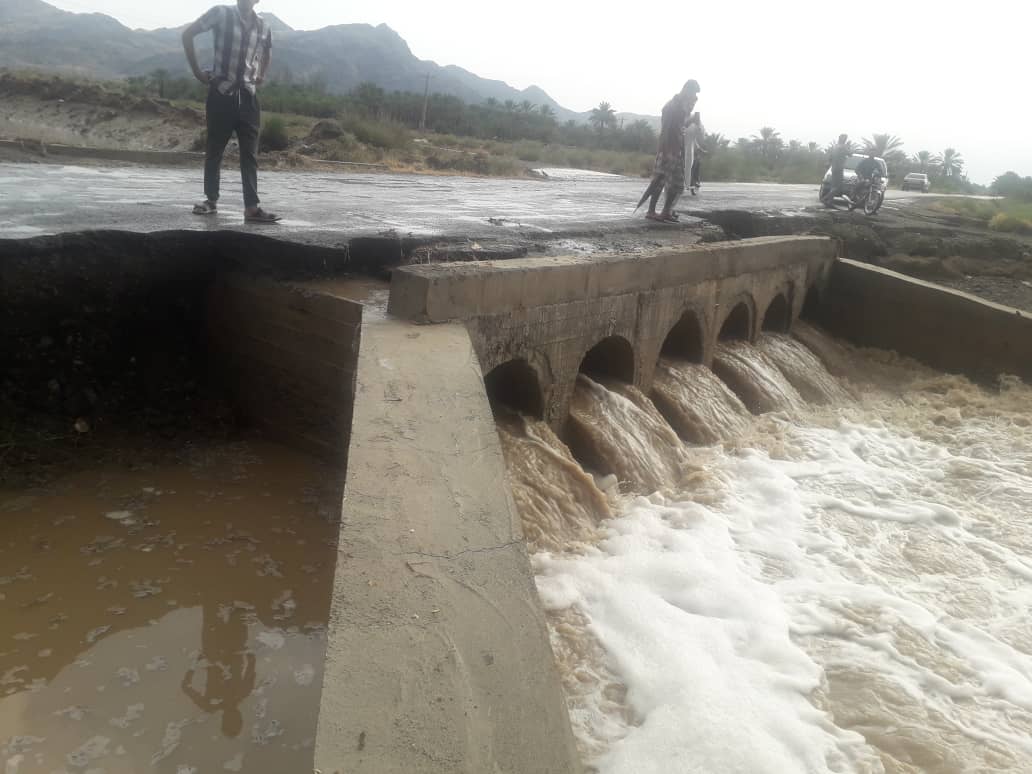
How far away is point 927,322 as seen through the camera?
10.2 m

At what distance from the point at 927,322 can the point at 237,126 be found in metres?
8.50

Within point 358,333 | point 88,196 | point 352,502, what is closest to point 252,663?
point 352,502

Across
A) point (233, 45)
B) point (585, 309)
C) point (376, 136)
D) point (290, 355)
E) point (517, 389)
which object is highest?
point (376, 136)

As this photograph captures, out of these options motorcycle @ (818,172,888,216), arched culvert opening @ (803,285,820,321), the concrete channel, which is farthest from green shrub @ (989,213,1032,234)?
the concrete channel

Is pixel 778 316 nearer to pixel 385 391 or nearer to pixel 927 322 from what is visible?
pixel 927 322

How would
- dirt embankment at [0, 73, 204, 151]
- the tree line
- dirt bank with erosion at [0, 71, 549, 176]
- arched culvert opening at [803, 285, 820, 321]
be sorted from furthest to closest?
the tree line → dirt embankment at [0, 73, 204, 151] → dirt bank with erosion at [0, 71, 549, 176] → arched culvert opening at [803, 285, 820, 321]

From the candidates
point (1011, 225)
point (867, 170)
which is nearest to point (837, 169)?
point (867, 170)

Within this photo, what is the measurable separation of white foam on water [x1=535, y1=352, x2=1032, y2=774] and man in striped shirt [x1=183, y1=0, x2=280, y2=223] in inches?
157

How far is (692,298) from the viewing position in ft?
26.1

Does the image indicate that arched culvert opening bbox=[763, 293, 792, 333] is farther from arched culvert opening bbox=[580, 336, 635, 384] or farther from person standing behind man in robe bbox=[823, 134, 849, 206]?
person standing behind man in robe bbox=[823, 134, 849, 206]

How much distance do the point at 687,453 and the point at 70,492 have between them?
178 inches

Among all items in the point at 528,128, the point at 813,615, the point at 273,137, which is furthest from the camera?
the point at 528,128

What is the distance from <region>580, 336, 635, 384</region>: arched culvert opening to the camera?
7.23 meters

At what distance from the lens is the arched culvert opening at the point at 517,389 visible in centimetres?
617
